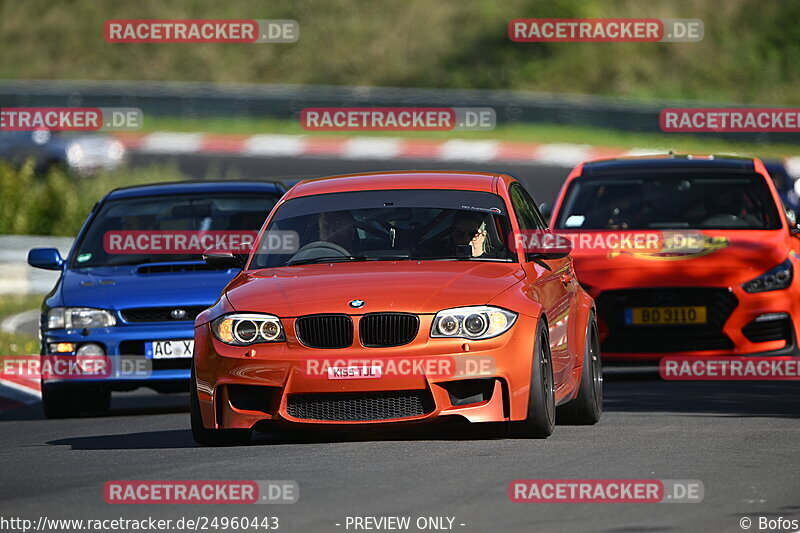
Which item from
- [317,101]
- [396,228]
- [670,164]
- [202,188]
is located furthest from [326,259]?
[317,101]

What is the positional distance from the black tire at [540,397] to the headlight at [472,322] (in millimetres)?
212

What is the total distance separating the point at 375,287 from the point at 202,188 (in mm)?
5128

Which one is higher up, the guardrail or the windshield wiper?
the guardrail

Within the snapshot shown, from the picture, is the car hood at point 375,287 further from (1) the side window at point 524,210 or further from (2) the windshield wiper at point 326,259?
(1) the side window at point 524,210

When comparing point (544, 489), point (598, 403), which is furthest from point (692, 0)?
point (544, 489)

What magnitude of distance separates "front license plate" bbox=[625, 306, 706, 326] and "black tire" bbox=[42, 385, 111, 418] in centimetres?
403

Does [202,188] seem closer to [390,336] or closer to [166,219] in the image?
[166,219]

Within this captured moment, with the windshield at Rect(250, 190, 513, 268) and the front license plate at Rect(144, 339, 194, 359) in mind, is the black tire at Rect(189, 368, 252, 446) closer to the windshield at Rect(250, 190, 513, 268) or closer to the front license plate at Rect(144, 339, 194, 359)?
the windshield at Rect(250, 190, 513, 268)

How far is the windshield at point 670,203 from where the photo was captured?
48.8ft

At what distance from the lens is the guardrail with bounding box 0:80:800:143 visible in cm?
4138

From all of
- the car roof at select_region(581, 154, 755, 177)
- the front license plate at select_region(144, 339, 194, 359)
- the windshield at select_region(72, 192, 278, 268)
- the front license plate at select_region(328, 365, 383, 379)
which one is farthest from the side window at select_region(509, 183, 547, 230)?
the car roof at select_region(581, 154, 755, 177)

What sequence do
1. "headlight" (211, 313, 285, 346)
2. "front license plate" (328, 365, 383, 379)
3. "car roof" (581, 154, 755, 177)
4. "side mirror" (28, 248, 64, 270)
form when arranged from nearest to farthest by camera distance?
"front license plate" (328, 365, 383, 379)
"headlight" (211, 313, 285, 346)
"side mirror" (28, 248, 64, 270)
"car roof" (581, 154, 755, 177)

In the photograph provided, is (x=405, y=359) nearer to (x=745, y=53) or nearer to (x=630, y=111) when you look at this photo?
(x=630, y=111)

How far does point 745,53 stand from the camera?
1917 inches
